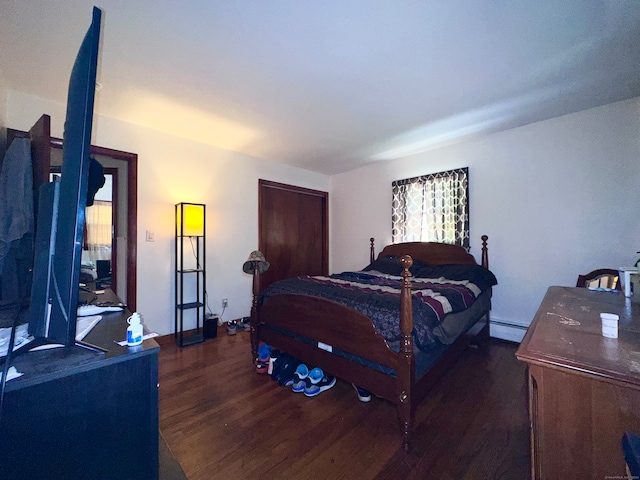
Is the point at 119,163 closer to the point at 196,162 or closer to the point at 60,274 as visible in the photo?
the point at 196,162

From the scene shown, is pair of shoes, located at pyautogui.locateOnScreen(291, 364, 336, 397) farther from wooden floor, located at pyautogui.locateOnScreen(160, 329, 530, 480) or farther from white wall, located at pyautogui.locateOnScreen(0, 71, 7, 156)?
white wall, located at pyautogui.locateOnScreen(0, 71, 7, 156)

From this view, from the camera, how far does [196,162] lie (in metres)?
3.18

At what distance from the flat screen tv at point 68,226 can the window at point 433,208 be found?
3.43 metres

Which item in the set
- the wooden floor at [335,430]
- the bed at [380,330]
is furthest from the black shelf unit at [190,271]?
the bed at [380,330]

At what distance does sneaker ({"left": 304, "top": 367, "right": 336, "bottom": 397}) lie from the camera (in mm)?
1900

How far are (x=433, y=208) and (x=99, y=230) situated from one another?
4606mm

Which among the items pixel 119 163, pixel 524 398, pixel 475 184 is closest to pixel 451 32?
pixel 475 184

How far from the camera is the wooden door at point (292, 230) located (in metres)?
3.96

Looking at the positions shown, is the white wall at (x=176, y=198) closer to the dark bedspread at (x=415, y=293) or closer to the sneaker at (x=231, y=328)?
the sneaker at (x=231, y=328)

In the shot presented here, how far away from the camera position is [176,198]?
304 cm

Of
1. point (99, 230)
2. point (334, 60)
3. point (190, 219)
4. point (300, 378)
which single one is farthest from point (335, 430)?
point (99, 230)

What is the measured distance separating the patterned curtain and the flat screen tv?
347 cm

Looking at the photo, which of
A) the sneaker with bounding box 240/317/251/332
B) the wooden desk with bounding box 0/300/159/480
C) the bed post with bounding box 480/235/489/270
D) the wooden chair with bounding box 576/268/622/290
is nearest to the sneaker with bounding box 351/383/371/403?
the wooden desk with bounding box 0/300/159/480

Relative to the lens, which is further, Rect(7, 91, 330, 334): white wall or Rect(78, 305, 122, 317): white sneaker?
Rect(7, 91, 330, 334): white wall
